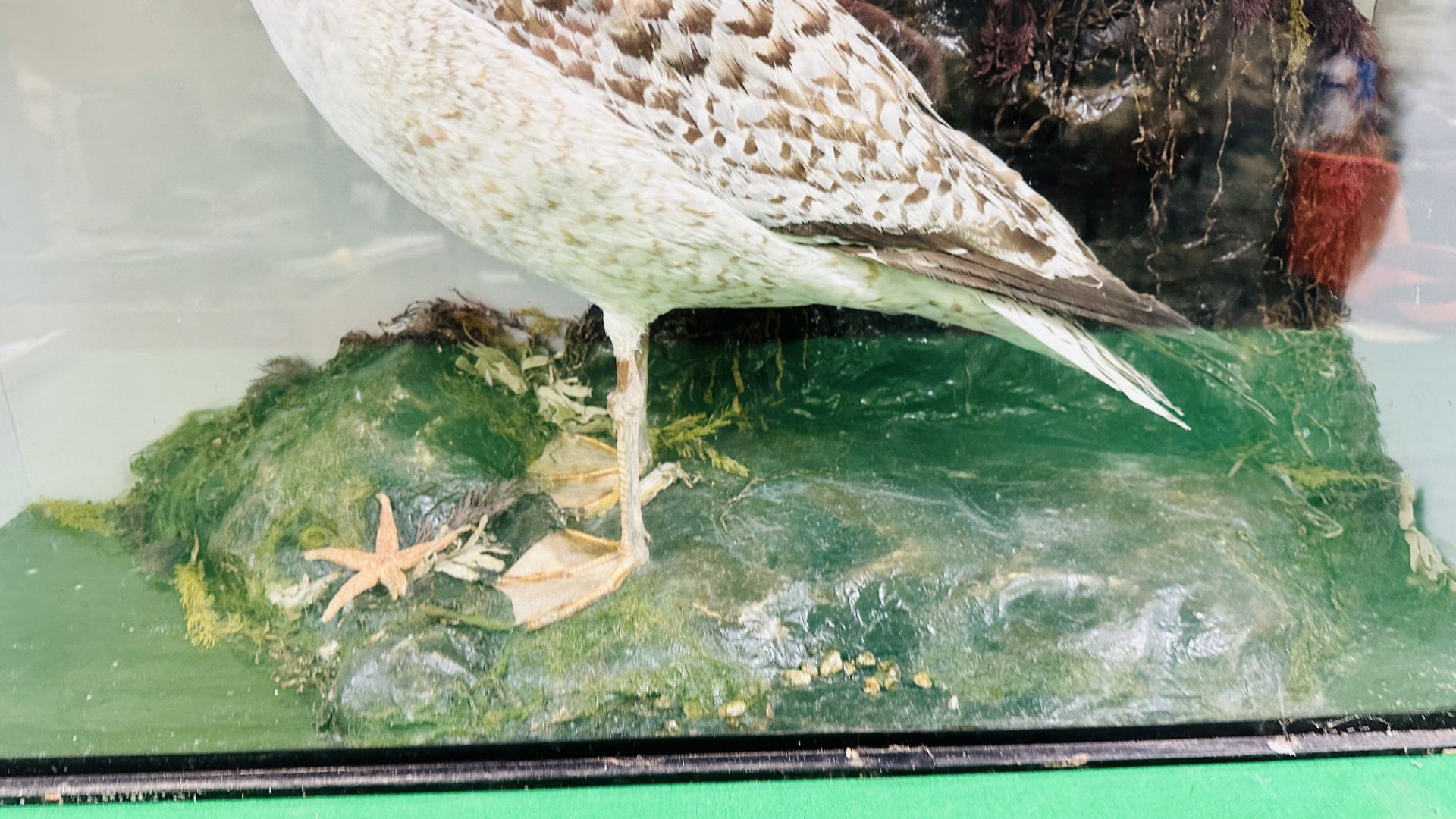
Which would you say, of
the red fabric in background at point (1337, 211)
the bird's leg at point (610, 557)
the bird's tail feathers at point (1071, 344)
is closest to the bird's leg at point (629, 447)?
the bird's leg at point (610, 557)

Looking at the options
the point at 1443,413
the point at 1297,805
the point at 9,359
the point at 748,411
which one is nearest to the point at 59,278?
the point at 9,359

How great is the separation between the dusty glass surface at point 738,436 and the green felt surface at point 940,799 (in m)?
0.09

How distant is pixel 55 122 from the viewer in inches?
59.9

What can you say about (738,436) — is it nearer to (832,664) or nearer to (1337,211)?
(832,664)

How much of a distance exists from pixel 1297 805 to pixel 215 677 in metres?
1.74

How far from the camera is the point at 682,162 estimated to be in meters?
1.14

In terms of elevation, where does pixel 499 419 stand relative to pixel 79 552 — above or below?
above

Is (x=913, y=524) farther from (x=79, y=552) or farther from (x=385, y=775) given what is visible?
(x=79, y=552)

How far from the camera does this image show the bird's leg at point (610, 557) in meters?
1.40

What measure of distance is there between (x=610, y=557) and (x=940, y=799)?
682 millimetres

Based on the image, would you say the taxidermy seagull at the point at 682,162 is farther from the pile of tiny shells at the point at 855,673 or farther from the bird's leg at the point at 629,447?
the pile of tiny shells at the point at 855,673

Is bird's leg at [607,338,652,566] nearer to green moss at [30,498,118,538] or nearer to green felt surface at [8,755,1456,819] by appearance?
green felt surface at [8,755,1456,819]

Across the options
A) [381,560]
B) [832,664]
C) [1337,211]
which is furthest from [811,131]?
[1337,211]

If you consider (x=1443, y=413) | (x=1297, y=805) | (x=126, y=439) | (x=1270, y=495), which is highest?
(x=1443, y=413)
